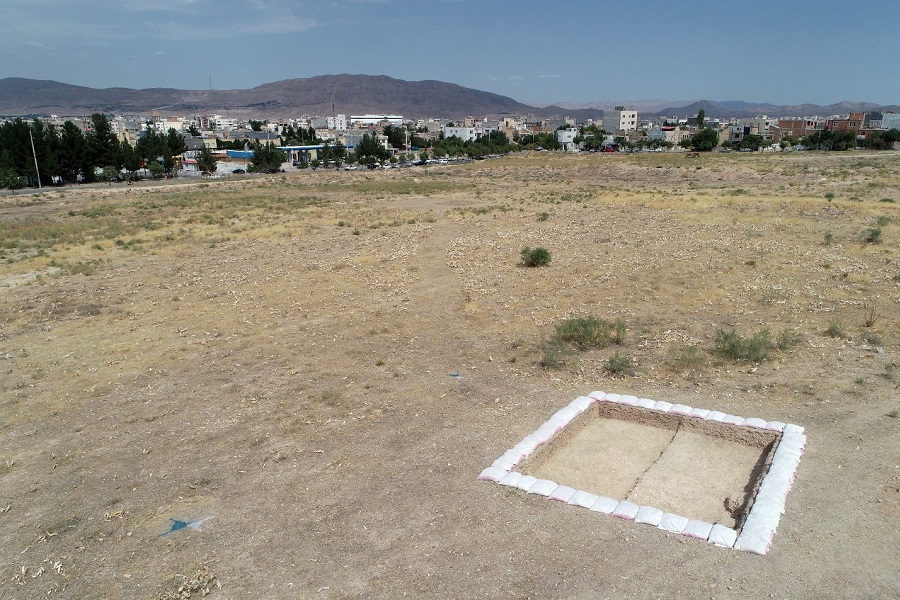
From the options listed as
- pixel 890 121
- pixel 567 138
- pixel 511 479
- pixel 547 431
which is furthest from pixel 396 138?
pixel 511 479

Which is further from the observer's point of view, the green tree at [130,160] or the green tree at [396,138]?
the green tree at [396,138]

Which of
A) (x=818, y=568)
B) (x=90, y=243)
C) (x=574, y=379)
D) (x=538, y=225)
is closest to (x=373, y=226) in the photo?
(x=538, y=225)

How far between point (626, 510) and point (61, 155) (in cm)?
8696

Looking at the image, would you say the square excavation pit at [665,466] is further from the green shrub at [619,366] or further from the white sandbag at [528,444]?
the green shrub at [619,366]

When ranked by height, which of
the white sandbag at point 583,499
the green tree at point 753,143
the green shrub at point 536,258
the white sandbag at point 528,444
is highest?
the green tree at point 753,143

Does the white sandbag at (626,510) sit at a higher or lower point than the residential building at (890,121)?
lower

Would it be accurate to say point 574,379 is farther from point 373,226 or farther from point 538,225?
point 373,226

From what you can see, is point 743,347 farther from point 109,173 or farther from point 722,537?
point 109,173

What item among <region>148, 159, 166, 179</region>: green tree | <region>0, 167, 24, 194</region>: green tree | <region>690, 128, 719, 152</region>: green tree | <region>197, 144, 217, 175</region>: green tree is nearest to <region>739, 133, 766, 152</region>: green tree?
<region>690, 128, 719, 152</region>: green tree

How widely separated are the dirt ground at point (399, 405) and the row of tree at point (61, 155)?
183 feet

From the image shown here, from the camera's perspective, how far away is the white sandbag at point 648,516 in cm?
705

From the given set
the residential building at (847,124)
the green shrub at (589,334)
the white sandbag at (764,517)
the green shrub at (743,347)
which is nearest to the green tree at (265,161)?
the green shrub at (589,334)

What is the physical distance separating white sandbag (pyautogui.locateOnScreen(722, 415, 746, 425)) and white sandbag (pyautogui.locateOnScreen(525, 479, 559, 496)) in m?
3.43

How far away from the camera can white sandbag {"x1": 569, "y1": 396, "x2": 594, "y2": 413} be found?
10023 millimetres
